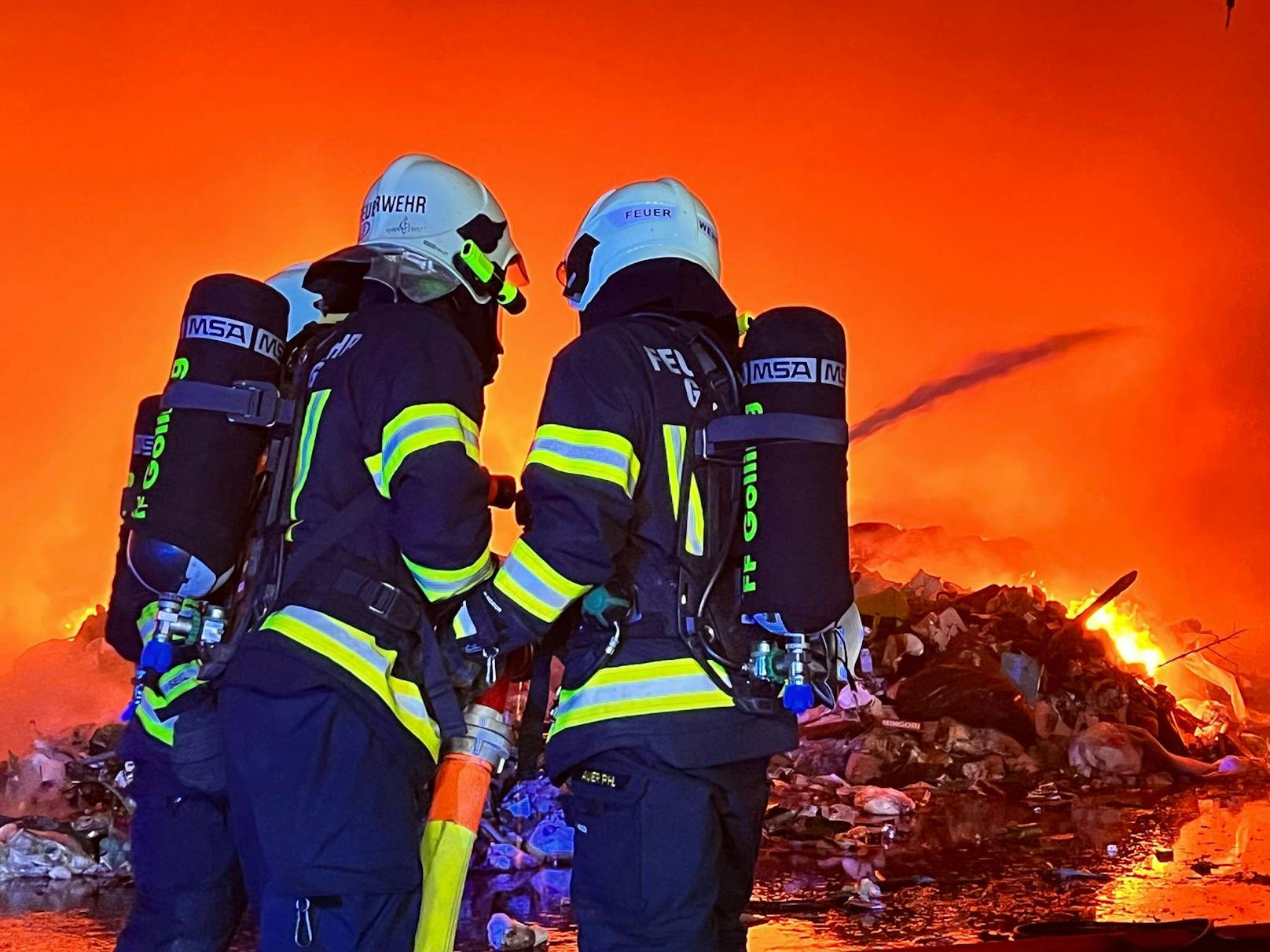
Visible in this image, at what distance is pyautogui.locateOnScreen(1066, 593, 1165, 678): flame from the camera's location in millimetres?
7055

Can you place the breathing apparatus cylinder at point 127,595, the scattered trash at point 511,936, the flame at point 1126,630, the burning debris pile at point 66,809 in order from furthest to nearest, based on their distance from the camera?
the flame at point 1126,630 < the burning debris pile at point 66,809 < the scattered trash at point 511,936 < the breathing apparatus cylinder at point 127,595

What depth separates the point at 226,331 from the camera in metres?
2.02

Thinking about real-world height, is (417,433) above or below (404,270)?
below

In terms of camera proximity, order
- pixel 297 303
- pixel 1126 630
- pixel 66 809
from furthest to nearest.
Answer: pixel 1126 630, pixel 66 809, pixel 297 303

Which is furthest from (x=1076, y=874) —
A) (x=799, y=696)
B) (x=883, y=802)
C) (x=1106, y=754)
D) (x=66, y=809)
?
(x=66, y=809)

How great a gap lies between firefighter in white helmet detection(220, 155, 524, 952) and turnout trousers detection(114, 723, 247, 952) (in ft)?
0.64

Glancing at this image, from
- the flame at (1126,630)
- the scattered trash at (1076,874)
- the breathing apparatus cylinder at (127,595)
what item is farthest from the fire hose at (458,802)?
the flame at (1126,630)

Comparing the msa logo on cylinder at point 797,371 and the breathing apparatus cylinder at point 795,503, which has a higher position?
the msa logo on cylinder at point 797,371

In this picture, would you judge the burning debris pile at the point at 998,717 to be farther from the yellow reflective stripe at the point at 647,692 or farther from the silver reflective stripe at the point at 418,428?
the silver reflective stripe at the point at 418,428

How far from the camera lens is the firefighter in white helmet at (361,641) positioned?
1771mm

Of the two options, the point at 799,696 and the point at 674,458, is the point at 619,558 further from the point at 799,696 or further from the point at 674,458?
the point at 799,696

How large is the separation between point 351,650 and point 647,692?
0.47 m

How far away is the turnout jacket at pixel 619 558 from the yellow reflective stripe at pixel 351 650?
14cm

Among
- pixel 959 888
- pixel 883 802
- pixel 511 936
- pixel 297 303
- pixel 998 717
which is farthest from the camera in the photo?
pixel 998 717
